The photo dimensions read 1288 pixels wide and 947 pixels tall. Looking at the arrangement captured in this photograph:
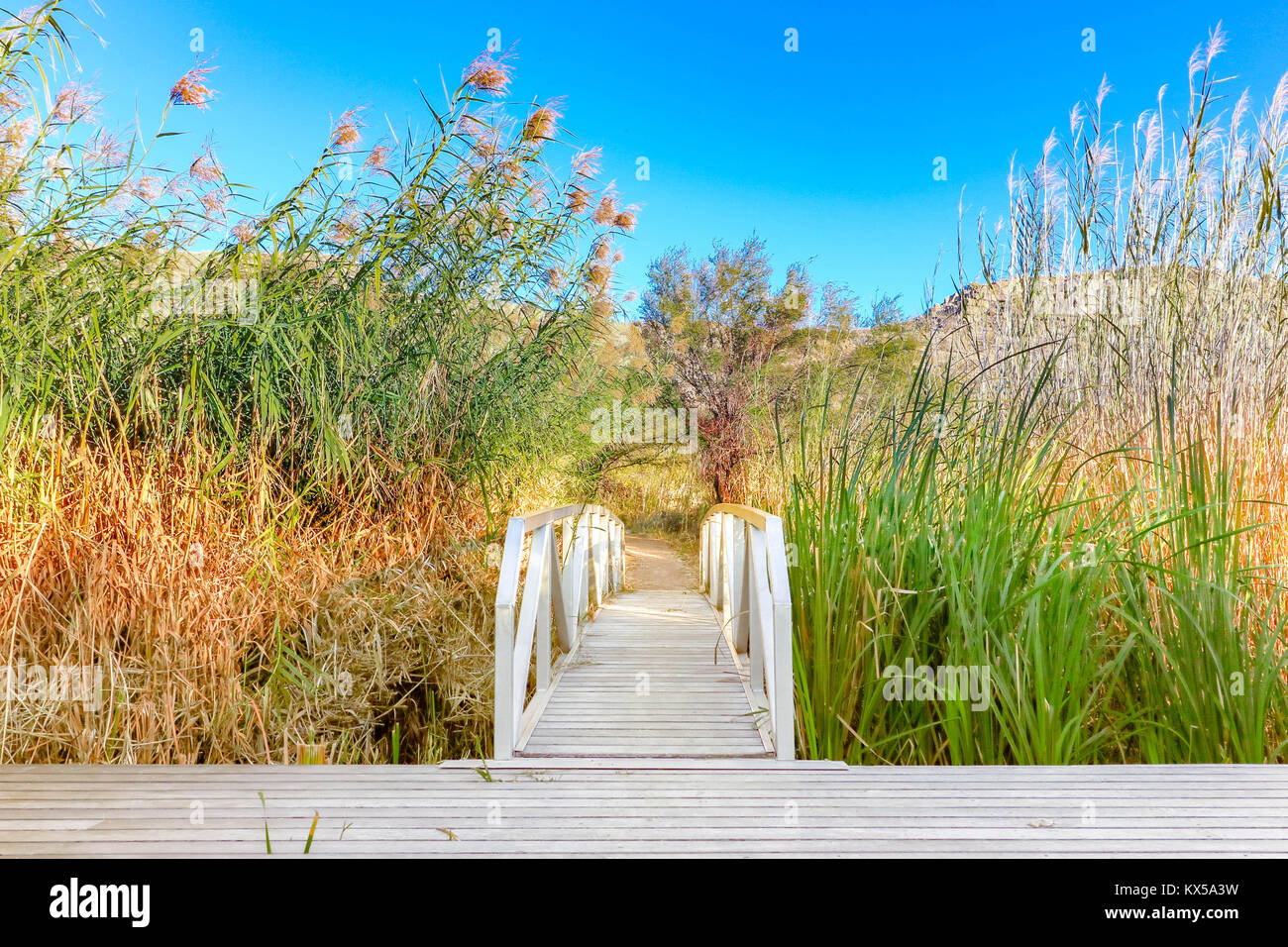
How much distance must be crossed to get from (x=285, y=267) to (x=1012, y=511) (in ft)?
11.0

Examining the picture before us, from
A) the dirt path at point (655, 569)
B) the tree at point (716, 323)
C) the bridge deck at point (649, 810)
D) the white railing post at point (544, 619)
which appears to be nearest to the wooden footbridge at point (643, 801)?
the bridge deck at point (649, 810)

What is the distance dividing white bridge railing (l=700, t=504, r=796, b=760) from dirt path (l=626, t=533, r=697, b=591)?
8.44ft

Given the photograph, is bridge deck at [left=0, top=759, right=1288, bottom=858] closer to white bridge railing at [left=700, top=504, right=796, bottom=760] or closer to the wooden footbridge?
the wooden footbridge

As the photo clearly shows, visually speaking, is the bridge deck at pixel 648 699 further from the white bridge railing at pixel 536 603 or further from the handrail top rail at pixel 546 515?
the handrail top rail at pixel 546 515

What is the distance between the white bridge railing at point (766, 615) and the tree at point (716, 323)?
287 inches

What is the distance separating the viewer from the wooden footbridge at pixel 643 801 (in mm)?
1766

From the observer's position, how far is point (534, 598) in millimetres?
2918

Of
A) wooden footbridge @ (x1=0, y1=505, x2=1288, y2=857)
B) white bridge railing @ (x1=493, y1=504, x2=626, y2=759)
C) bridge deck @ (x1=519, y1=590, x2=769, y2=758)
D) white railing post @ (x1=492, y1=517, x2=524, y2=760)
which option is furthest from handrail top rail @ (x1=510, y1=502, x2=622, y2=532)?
bridge deck @ (x1=519, y1=590, x2=769, y2=758)

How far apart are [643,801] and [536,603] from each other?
106 cm

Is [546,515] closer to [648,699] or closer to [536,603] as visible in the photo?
[536,603]

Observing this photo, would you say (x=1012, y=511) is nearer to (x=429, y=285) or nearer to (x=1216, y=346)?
(x=1216, y=346)
